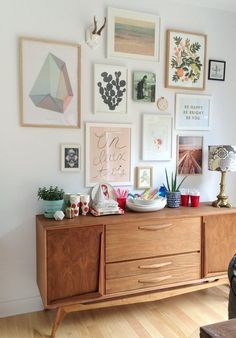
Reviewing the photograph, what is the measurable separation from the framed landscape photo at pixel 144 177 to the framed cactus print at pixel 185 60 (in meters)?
0.72

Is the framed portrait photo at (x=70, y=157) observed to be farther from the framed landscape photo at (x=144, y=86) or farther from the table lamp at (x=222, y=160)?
the table lamp at (x=222, y=160)

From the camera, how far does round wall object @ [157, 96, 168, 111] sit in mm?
2563

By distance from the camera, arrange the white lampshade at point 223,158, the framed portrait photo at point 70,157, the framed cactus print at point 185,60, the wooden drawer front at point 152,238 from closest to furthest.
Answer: the wooden drawer front at point 152,238 < the framed portrait photo at point 70,157 < the white lampshade at point 223,158 < the framed cactus print at point 185,60

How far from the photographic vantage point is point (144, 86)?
249 cm

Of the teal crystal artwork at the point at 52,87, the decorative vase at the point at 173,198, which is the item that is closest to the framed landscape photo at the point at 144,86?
the teal crystal artwork at the point at 52,87

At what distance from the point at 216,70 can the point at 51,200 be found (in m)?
1.81

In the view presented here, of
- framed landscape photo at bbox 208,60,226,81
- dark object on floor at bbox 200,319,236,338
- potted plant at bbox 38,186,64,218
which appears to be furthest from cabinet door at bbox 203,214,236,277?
dark object on floor at bbox 200,319,236,338

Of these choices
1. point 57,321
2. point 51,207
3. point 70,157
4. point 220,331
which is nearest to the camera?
point 220,331

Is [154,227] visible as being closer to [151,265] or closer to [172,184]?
[151,265]

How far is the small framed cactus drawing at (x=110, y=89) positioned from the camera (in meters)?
2.36

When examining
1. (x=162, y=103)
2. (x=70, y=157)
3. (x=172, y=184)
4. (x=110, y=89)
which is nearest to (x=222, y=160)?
(x=172, y=184)

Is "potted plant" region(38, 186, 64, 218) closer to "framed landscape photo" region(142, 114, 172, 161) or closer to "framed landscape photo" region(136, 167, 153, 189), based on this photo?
"framed landscape photo" region(136, 167, 153, 189)

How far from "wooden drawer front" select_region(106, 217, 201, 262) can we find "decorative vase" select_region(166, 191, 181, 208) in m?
0.23

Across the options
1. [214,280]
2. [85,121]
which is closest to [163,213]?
[214,280]
